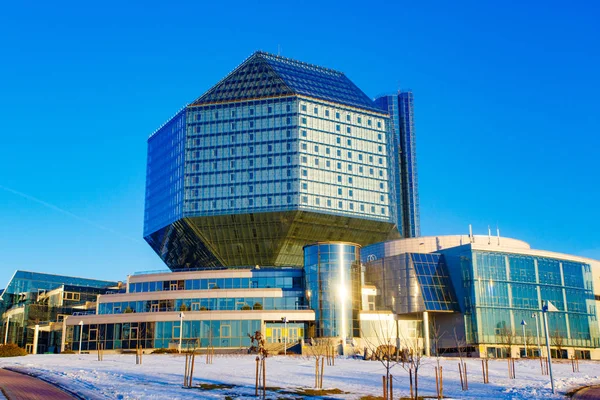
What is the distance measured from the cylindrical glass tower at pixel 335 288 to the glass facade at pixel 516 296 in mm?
15279

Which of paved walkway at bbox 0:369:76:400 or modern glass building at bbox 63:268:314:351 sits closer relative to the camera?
paved walkway at bbox 0:369:76:400

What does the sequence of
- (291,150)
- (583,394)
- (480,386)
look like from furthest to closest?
(291,150)
(480,386)
(583,394)

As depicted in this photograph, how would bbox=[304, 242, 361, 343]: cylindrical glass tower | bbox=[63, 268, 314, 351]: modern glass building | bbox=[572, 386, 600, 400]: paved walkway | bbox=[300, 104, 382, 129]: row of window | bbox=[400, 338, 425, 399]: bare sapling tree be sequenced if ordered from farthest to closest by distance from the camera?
1. bbox=[300, 104, 382, 129]: row of window
2. bbox=[63, 268, 314, 351]: modern glass building
3. bbox=[304, 242, 361, 343]: cylindrical glass tower
4. bbox=[572, 386, 600, 400]: paved walkway
5. bbox=[400, 338, 425, 399]: bare sapling tree

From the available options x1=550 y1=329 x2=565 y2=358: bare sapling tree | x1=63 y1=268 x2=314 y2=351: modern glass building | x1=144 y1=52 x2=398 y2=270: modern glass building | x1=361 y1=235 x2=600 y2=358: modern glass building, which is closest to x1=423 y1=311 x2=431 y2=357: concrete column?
x1=361 y1=235 x2=600 y2=358: modern glass building

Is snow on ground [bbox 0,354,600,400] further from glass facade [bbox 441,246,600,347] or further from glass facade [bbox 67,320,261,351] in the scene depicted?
glass facade [bbox 67,320,261,351]

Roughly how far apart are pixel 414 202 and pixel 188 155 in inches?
2669

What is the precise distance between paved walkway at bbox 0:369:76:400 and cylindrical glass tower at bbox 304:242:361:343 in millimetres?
56672

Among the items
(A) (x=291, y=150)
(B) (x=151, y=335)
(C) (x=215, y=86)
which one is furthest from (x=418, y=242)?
(C) (x=215, y=86)

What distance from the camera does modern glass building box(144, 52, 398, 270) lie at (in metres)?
131

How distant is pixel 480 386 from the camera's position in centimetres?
4584

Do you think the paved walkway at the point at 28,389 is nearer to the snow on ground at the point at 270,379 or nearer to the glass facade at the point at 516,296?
the snow on ground at the point at 270,379

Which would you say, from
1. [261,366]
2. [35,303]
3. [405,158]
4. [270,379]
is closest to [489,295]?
[261,366]

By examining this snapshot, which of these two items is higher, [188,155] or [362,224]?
[188,155]

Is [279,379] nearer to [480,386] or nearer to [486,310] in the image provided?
[480,386]
